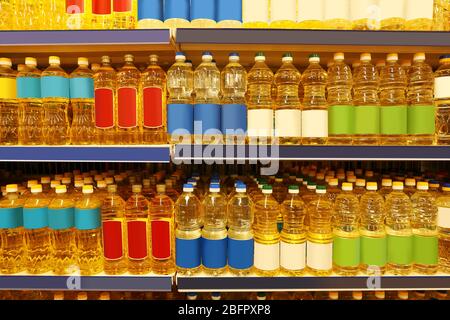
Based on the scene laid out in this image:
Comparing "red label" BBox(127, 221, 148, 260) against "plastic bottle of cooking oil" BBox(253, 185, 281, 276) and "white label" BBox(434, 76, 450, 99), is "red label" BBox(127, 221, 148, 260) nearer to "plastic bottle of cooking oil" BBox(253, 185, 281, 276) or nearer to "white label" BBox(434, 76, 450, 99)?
"plastic bottle of cooking oil" BBox(253, 185, 281, 276)

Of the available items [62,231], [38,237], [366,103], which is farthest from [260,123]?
[38,237]

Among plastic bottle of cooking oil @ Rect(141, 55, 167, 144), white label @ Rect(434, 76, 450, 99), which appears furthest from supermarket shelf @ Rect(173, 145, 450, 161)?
white label @ Rect(434, 76, 450, 99)

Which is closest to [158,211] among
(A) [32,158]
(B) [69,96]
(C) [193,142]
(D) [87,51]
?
→ (C) [193,142]

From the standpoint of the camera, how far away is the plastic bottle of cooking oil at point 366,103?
4.89 feet

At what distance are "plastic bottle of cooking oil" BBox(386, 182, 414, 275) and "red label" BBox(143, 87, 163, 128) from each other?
135cm

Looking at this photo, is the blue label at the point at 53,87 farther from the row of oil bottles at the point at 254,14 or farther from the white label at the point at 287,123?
the white label at the point at 287,123

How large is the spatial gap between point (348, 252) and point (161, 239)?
100 centimetres

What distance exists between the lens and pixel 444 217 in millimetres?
1552

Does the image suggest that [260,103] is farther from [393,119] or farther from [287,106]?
[393,119]

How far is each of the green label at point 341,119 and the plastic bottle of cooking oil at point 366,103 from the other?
3 cm

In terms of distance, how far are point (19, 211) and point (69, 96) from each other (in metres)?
0.69

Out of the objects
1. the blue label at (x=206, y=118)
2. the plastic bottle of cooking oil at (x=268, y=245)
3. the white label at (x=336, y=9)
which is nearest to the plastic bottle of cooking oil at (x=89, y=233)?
the blue label at (x=206, y=118)
